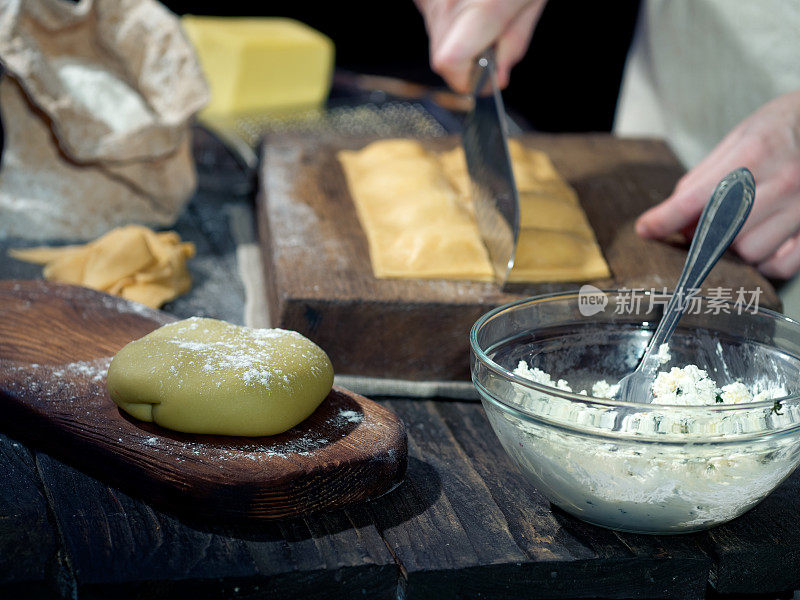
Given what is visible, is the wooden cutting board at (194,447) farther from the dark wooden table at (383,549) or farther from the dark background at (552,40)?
the dark background at (552,40)

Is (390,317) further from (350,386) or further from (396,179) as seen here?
(396,179)

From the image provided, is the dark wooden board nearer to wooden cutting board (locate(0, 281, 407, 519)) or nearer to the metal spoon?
wooden cutting board (locate(0, 281, 407, 519))

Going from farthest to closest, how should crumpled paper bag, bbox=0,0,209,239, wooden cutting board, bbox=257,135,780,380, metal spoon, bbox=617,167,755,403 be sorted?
crumpled paper bag, bbox=0,0,209,239 < wooden cutting board, bbox=257,135,780,380 < metal spoon, bbox=617,167,755,403

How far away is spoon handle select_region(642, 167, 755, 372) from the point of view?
2.95ft

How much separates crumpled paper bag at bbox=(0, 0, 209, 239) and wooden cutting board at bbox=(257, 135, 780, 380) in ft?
0.55

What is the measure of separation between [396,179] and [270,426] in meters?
0.63


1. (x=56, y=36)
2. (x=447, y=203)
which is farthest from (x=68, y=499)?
(x=56, y=36)

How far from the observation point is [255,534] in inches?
30.8

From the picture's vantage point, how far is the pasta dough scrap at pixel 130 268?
1184mm

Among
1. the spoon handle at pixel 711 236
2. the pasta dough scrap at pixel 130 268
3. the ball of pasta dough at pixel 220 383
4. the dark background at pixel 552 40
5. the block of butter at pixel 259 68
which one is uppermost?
the spoon handle at pixel 711 236

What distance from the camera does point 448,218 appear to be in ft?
4.04

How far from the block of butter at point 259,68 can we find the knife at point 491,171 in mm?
823

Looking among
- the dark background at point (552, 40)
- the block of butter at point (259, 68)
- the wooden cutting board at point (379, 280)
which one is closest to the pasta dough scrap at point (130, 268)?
the wooden cutting board at point (379, 280)

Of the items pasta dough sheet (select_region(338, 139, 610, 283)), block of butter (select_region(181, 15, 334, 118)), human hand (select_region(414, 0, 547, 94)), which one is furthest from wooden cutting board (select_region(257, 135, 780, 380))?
block of butter (select_region(181, 15, 334, 118))
